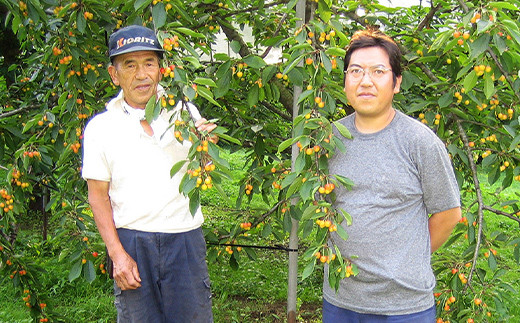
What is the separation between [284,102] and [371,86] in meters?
1.54

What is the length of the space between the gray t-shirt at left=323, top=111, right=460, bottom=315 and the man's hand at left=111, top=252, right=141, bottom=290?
84 cm

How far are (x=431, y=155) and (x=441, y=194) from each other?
13 cm

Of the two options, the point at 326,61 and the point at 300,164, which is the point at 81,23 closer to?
the point at 326,61

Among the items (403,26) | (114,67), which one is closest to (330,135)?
(114,67)

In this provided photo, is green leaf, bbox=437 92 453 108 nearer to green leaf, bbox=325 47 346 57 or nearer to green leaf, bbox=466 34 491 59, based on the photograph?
green leaf, bbox=466 34 491 59

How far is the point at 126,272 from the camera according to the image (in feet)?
6.78

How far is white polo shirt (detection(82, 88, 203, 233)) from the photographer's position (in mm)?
2080

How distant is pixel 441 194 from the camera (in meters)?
1.71

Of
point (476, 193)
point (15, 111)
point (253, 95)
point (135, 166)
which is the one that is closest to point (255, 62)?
point (253, 95)

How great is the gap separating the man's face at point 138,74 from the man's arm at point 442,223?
113 centimetres

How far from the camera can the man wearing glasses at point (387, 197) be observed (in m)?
1.69

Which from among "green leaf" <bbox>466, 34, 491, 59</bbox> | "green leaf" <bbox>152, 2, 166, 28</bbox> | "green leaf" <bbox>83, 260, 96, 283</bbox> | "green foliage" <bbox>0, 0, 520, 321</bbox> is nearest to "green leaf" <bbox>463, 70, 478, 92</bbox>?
"green foliage" <bbox>0, 0, 520, 321</bbox>

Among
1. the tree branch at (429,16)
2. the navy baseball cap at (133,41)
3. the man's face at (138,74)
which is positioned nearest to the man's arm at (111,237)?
the man's face at (138,74)

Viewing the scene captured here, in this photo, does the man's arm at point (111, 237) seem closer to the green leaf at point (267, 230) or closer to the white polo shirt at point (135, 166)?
the white polo shirt at point (135, 166)
